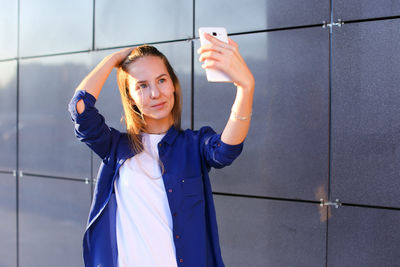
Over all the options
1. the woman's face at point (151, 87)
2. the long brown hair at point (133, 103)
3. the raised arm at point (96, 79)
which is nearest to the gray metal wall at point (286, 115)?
the long brown hair at point (133, 103)

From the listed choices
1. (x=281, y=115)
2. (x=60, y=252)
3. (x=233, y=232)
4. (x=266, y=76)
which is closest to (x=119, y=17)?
(x=266, y=76)

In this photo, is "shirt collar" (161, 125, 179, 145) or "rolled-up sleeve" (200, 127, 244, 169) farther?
"shirt collar" (161, 125, 179, 145)

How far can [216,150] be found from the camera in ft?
5.07

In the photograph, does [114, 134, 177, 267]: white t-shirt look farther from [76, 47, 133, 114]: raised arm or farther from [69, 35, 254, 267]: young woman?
[76, 47, 133, 114]: raised arm

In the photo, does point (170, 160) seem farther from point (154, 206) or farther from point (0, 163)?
point (0, 163)

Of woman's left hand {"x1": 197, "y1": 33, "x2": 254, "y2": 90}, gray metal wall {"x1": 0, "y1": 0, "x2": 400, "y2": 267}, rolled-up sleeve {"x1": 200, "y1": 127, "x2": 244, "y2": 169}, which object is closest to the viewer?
woman's left hand {"x1": 197, "y1": 33, "x2": 254, "y2": 90}

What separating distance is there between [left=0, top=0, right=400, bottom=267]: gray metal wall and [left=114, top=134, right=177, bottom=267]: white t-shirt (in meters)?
1.05

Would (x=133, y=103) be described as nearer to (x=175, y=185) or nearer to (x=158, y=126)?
(x=158, y=126)

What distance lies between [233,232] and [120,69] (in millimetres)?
1387

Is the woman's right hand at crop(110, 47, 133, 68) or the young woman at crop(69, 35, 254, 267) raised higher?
the woman's right hand at crop(110, 47, 133, 68)

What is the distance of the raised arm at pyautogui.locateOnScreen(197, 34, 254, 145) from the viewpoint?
1337 mm

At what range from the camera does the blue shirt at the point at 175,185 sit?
1603 millimetres

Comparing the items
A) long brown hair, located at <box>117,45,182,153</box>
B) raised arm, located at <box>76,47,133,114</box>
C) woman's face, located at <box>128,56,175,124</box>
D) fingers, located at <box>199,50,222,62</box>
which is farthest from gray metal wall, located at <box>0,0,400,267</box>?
fingers, located at <box>199,50,222,62</box>

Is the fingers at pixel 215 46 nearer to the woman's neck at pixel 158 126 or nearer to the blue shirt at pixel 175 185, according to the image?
the blue shirt at pixel 175 185
